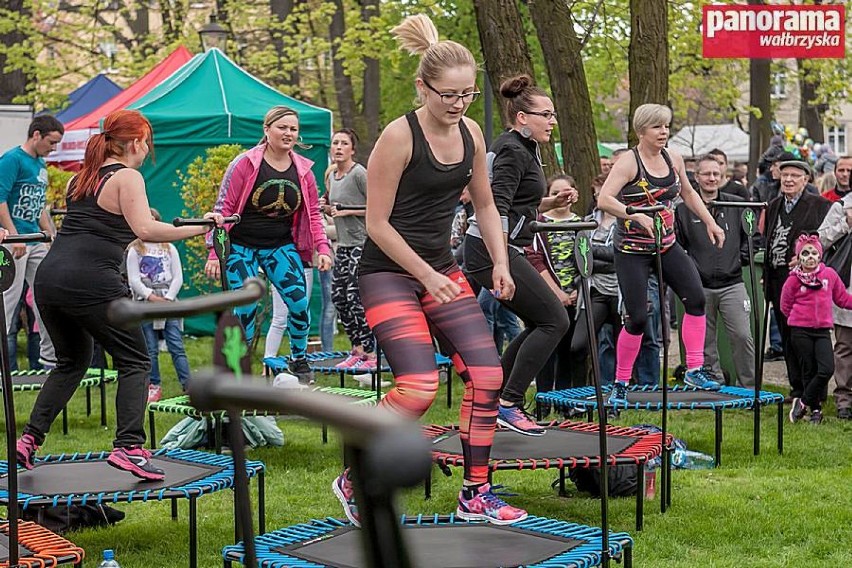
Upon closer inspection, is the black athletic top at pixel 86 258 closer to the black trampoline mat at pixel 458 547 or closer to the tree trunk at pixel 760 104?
the black trampoline mat at pixel 458 547

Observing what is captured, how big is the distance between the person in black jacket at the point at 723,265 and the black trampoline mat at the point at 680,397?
73.6 inches

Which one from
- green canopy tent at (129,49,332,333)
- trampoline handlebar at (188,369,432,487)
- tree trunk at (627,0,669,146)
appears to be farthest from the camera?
green canopy tent at (129,49,332,333)

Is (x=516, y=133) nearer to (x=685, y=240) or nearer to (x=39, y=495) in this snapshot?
(x=39, y=495)

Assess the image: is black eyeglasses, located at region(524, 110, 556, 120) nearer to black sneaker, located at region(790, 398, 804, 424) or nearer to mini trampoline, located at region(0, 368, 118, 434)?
black sneaker, located at region(790, 398, 804, 424)

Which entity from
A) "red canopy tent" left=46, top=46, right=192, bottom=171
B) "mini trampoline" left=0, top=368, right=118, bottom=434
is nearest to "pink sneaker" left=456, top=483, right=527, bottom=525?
"mini trampoline" left=0, top=368, right=118, bottom=434

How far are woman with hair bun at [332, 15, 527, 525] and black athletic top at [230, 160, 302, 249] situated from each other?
2.79 meters

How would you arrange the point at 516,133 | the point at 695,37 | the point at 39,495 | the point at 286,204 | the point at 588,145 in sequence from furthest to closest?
the point at 695,37, the point at 588,145, the point at 286,204, the point at 516,133, the point at 39,495

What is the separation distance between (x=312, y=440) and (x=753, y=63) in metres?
17.0

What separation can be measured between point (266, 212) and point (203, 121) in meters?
7.37

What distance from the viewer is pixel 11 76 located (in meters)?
23.3

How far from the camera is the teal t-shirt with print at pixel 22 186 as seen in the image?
34.3 ft

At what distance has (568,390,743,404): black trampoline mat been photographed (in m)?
7.91

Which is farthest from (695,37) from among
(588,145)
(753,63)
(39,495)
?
(39,495)

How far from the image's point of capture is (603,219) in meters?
9.91
